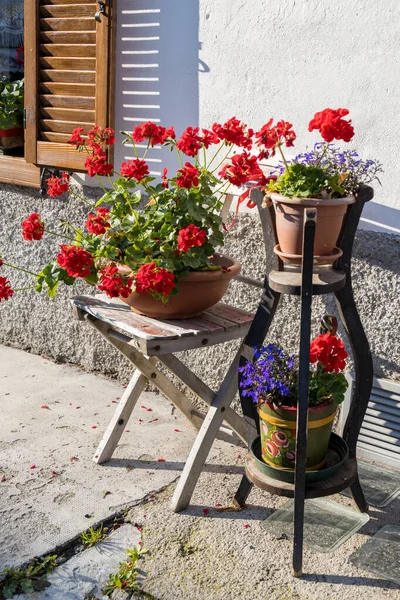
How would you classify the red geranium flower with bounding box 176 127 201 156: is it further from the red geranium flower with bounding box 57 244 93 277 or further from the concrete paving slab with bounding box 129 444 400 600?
the concrete paving slab with bounding box 129 444 400 600

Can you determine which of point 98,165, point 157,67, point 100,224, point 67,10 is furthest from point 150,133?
point 67,10

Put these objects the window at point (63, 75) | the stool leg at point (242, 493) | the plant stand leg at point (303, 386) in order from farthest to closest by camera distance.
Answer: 1. the window at point (63, 75)
2. the stool leg at point (242, 493)
3. the plant stand leg at point (303, 386)

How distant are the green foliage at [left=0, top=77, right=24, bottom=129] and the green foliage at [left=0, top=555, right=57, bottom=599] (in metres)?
2.81

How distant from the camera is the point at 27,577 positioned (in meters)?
2.87

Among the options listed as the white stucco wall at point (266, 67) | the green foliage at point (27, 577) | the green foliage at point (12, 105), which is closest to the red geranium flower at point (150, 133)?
the white stucco wall at point (266, 67)

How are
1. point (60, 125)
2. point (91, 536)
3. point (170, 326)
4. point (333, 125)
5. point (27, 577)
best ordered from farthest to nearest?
1. point (60, 125)
2. point (170, 326)
3. point (91, 536)
4. point (27, 577)
5. point (333, 125)

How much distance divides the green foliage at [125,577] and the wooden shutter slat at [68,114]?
2.19m

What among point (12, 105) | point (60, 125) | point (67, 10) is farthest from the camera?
point (12, 105)

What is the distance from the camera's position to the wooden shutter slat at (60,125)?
428 centimetres

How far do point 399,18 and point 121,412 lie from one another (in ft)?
6.33

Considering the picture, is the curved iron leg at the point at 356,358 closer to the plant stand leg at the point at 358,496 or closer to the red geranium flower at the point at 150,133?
the plant stand leg at the point at 358,496

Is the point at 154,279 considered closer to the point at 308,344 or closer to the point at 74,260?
the point at 74,260

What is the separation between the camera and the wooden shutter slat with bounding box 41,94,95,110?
4.23 m

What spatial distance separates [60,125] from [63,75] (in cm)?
25
